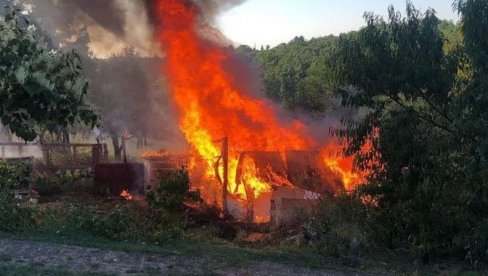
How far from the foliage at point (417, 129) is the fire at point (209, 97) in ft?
20.2

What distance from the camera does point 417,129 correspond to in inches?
421

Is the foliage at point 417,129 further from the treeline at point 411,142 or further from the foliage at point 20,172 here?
the foliage at point 20,172

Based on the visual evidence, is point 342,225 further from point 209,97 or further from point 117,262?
point 209,97

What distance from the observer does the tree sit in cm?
365

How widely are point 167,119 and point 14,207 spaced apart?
1414cm

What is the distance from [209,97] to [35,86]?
48.5 ft

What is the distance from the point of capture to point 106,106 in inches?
1212

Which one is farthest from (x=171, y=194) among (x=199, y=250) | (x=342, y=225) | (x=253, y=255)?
(x=342, y=225)

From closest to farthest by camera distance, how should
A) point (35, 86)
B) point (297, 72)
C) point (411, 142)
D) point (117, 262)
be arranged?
point (35, 86), point (117, 262), point (411, 142), point (297, 72)

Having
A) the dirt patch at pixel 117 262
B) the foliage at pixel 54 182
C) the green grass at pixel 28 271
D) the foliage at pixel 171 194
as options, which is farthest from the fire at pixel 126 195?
the green grass at pixel 28 271

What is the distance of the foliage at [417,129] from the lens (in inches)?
398

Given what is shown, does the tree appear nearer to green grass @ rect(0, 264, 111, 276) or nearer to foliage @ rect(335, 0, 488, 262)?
green grass @ rect(0, 264, 111, 276)

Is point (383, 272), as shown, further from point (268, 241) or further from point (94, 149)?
point (94, 149)

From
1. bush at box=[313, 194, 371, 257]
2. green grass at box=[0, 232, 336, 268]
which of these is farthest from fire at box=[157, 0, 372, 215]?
green grass at box=[0, 232, 336, 268]
